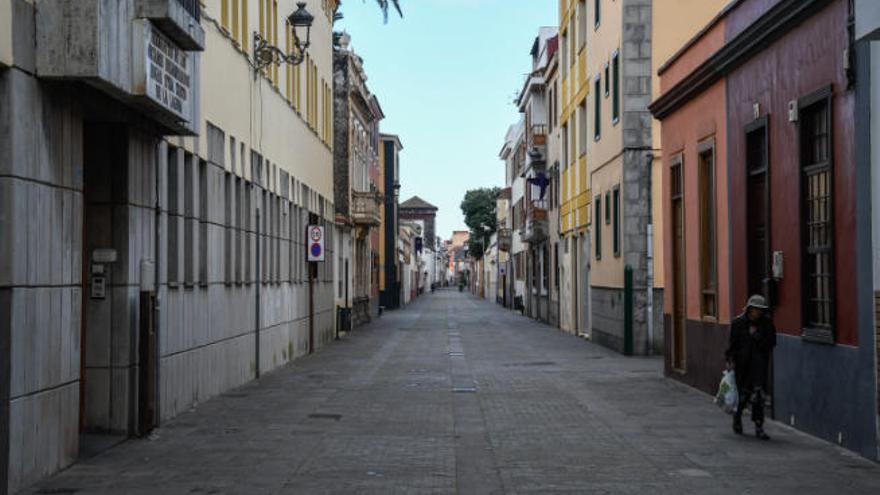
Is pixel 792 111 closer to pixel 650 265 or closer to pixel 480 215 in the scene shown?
pixel 650 265

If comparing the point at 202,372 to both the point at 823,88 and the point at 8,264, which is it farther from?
the point at 823,88

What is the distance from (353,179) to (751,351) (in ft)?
131

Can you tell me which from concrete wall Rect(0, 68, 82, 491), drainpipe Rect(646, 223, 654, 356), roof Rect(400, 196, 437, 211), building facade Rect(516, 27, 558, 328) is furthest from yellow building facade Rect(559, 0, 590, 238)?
roof Rect(400, 196, 437, 211)

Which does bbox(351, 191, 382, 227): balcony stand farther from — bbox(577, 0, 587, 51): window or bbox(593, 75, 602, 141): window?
bbox(593, 75, 602, 141): window

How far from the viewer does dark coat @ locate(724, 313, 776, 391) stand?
1366cm

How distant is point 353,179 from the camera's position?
52688 millimetres

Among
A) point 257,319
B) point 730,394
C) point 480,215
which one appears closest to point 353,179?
point 257,319

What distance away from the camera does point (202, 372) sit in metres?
17.9

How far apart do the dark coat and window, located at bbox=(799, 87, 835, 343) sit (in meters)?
0.51

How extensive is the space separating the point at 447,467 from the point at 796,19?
21.6 ft

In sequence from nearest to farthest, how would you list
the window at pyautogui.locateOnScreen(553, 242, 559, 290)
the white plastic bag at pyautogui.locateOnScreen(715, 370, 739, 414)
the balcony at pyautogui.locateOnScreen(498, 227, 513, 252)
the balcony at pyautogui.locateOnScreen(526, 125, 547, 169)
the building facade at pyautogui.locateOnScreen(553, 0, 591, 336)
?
the white plastic bag at pyautogui.locateOnScreen(715, 370, 739, 414) → the building facade at pyautogui.locateOnScreen(553, 0, 591, 336) → the window at pyautogui.locateOnScreen(553, 242, 559, 290) → the balcony at pyautogui.locateOnScreen(526, 125, 547, 169) → the balcony at pyautogui.locateOnScreen(498, 227, 513, 252)

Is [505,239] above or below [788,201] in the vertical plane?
above

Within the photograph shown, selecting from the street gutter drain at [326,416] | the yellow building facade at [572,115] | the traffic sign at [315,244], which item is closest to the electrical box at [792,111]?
the street gutter drain at [326,416]

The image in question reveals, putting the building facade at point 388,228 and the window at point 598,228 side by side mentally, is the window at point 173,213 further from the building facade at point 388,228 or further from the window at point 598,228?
the building facade at point 388,228
